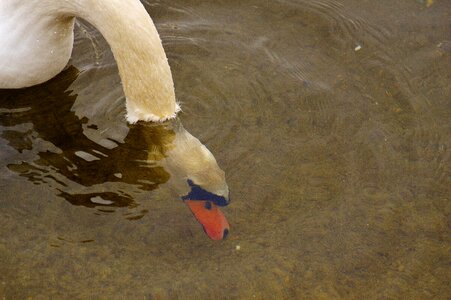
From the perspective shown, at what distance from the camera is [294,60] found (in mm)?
4906

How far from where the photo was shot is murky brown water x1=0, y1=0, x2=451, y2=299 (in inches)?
146

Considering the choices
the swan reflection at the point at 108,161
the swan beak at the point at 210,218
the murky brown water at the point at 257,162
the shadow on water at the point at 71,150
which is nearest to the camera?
the murky brown water at the point at 257,162

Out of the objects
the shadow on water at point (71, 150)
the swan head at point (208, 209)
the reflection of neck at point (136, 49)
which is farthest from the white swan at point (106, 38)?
the swan head at point (208, 209)

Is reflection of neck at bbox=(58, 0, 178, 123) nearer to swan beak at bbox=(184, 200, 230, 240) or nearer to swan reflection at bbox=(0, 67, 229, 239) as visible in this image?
swan reflection at bbox=(0, 67, 229, 239)

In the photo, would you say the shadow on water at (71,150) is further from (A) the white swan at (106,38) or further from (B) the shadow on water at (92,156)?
(A) the white swan at (106,38)

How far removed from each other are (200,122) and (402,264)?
4.79ft

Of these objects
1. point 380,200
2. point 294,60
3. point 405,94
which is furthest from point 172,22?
point 380,200

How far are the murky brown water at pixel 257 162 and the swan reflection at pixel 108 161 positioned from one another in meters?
0.01

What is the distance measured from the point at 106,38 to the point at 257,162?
3.64ft

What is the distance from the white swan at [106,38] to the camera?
3891 mm

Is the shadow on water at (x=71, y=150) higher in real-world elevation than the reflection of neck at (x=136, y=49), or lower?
lower

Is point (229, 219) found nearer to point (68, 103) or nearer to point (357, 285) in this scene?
point (357, 285)

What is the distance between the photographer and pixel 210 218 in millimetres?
3863

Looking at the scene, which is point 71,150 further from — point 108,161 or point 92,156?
point 108,161
